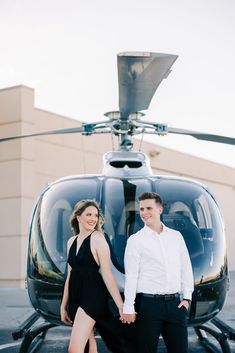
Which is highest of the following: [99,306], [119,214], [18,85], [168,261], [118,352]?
[18,85]

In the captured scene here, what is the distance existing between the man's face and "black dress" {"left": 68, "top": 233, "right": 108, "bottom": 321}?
1.44ft

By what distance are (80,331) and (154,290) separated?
2.01 feet

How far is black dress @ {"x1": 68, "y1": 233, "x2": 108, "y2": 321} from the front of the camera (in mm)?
3854

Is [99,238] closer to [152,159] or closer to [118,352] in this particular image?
[118,352]

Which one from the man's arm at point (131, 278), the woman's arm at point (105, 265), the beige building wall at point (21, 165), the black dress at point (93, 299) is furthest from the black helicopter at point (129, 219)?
the beige building wall at point (21, 165)

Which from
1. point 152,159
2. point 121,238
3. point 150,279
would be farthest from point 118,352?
point 152,159

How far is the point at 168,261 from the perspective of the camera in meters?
3.65

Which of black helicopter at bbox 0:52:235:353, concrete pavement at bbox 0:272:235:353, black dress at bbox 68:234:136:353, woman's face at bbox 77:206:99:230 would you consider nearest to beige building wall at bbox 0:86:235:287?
concrete pavement at bbox 0:272:235:353

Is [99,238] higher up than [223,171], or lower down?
lower down

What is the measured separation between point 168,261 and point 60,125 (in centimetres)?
1306

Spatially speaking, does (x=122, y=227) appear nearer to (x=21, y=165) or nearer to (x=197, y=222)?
(x=197, y=222)

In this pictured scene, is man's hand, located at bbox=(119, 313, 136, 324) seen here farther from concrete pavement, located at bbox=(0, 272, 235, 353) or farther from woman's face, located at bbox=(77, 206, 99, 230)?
concrete pavement, located at bbox=(0, 272, 235, 353)

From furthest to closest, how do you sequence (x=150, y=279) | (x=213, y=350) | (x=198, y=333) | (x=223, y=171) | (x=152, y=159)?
(x=223, y=171) < (x=152, y=159) < (x=198, y=333) < (x=213, y=350) < (x=150, y=279)

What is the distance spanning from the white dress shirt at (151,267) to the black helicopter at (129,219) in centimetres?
83
